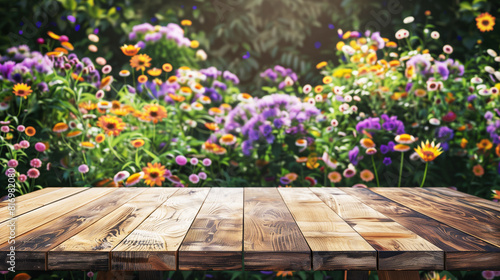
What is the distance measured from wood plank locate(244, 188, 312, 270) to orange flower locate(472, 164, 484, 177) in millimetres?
1279

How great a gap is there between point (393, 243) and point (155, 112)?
54.2 inches

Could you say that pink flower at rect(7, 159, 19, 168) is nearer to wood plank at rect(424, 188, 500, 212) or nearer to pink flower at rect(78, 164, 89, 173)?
pink flower at rect(78, 164, 89, 173)

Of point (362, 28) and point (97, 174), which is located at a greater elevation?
point (362, 28)

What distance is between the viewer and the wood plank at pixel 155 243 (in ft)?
2.20

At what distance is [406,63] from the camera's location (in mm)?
1922

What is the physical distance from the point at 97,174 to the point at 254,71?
1.06 m

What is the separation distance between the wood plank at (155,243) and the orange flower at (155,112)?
33.8 inches

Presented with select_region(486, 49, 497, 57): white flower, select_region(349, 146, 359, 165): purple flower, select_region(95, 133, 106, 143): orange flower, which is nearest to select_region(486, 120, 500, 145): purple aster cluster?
select_region(486, 49, 497, 57): white flower

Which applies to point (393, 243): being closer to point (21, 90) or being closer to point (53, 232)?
point (53, 232)

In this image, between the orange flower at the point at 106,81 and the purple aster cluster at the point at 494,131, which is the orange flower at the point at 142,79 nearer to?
the orange flower at the point at 106,81

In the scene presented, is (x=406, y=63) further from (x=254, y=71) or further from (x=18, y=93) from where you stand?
(x=18, y=93)

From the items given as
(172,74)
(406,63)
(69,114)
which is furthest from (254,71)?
(69,114)

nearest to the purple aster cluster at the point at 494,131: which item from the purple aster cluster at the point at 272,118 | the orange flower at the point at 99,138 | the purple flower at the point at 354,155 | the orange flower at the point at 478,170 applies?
the orange flower at the point at 478,170

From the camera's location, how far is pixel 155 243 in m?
0.71
